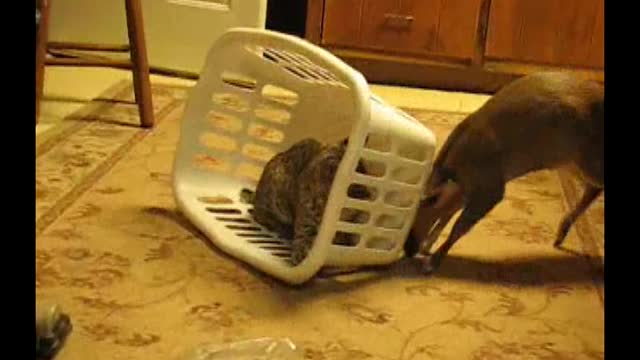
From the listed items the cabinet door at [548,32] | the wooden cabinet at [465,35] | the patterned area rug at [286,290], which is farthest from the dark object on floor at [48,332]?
the cabinet door at [548,32]

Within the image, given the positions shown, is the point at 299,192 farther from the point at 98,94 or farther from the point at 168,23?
the point at 168,23

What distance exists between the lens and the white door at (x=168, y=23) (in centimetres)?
304

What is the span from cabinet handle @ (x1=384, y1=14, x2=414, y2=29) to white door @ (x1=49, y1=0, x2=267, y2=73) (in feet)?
1.31

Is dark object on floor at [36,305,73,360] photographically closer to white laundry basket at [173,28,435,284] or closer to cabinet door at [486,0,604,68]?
white laundry basket at [173,28,435,284]

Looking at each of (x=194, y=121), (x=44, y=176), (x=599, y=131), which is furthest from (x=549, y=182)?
(x=44, y=176)

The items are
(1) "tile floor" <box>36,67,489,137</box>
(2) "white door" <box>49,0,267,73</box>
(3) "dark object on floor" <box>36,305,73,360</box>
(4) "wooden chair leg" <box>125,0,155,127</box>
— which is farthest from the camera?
(2) "white door" <box>49,0,267,73</box>

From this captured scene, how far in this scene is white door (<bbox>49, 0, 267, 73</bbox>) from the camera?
120 inches

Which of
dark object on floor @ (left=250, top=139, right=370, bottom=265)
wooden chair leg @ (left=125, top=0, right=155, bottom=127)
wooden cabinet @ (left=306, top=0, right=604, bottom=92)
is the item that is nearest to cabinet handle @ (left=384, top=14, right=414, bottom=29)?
wooden cabinet @ (left=306, top=0, right=604, bottom=92)

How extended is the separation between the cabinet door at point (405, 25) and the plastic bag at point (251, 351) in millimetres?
1785

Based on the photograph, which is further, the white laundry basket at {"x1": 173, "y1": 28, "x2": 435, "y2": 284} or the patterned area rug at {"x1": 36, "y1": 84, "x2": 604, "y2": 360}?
the white laundry basket at {"x1": 173, "y1": 28, "x2": 435, "y2": 284}

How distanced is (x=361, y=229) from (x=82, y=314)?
0.51 m

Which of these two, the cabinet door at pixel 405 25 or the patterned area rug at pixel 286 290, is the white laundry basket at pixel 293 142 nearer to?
the patterned area rug at pixel 286 290

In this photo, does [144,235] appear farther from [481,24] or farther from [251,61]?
[481,24]

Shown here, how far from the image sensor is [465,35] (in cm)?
312
